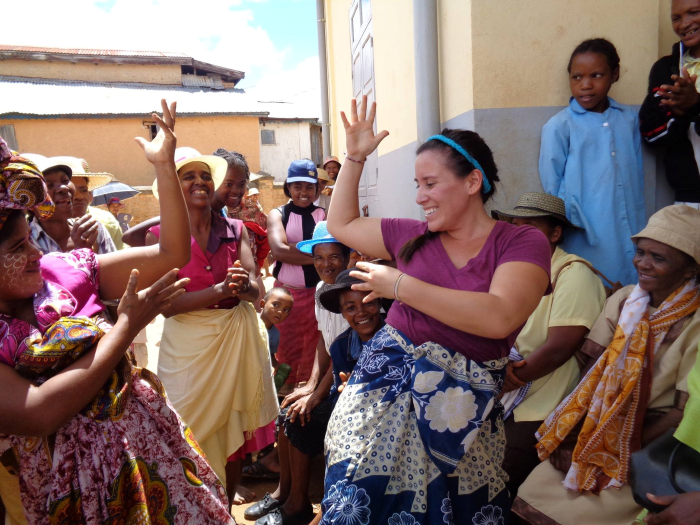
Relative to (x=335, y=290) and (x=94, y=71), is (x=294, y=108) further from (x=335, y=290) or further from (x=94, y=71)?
(x=335, y=290)

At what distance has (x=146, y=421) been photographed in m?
1.79

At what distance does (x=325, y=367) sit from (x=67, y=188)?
1864 mm

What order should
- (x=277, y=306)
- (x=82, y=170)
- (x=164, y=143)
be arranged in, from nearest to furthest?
(x=164, y=143)
(x=82, y=170)
(x=277, y=306)

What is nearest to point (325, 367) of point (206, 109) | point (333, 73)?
point (333, 73)

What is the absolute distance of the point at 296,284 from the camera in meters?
4.21

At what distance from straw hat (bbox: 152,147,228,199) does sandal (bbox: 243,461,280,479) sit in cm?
213

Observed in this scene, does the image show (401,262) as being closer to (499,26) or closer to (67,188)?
(499,26)

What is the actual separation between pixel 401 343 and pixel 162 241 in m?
1.00

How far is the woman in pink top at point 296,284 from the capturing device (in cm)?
413

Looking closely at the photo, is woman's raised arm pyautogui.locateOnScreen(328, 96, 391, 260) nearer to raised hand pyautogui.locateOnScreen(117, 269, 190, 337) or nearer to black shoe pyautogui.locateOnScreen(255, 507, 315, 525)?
raised hand pyautogui.locateOnScreen(117, 269, 190, 337)

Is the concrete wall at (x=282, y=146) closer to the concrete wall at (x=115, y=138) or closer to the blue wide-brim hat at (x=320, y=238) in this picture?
the concrete wall at (x=115, y=138)

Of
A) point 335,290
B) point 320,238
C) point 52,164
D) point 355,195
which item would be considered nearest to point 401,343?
point 355,195

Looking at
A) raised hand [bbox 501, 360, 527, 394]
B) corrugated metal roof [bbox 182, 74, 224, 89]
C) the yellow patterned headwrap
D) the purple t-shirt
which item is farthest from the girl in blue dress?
corrugated metal roof [bbox 182, 74, 224, 89]

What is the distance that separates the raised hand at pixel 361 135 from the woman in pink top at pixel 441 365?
230 mm
